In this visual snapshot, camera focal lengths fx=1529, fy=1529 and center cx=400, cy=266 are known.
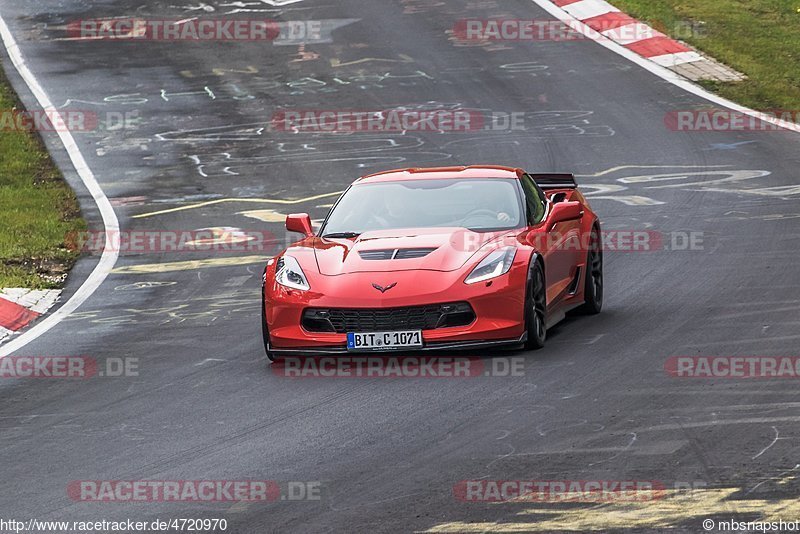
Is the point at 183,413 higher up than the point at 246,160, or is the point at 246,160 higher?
the point at 183,413

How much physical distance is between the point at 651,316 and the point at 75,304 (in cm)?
546

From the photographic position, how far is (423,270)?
426 inches

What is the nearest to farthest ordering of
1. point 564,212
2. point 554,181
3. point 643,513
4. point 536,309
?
point 643,513
point 536,309
point 564,212
point 554,181

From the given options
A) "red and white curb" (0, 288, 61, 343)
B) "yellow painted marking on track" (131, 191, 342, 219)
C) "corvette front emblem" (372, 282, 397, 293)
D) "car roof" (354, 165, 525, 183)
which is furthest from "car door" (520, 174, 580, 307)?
"yellow painted marking on track" (131, 191, 342, 219)

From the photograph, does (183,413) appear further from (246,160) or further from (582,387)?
(246,160)

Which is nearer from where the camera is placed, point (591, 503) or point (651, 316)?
point (591, 503)

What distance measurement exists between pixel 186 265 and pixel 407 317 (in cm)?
584

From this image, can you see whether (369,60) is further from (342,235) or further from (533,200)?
(342,235)

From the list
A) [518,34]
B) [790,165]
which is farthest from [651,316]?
[518,34]

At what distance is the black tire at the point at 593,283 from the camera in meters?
12.7
